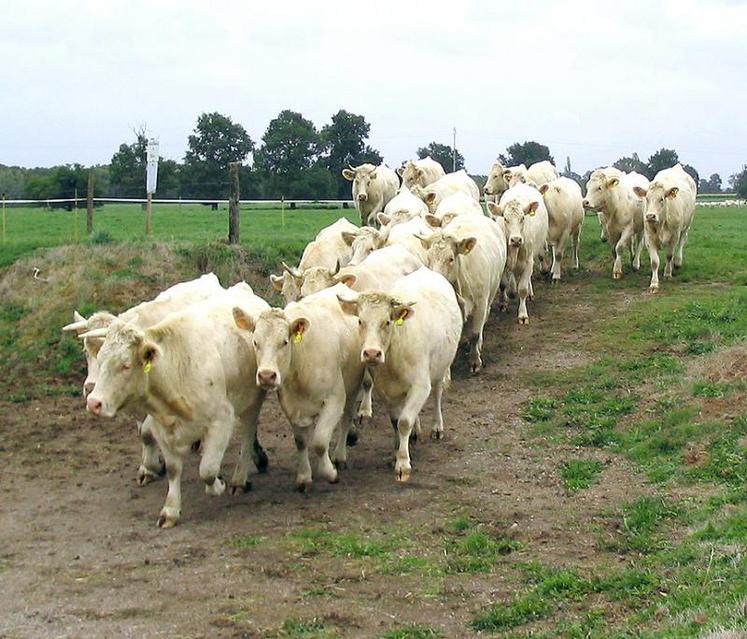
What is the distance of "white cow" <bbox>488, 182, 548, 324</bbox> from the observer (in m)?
17.8

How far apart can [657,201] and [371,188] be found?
756 cm

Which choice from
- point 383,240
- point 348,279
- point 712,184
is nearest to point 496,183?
point 383,240

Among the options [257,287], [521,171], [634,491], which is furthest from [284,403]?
[521,171]

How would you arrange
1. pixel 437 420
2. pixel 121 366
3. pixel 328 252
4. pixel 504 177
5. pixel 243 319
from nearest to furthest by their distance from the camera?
pixel 121 366
pixel 243 319
pixel 437 420
pixel 328 252
pixel 504 177

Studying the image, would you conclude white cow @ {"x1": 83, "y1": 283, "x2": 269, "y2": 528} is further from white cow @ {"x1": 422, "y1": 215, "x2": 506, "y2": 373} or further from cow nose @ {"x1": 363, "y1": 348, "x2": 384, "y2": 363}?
white cow @ {"x1": 422, "y1": 215, "x2": 506, "y2": 373}

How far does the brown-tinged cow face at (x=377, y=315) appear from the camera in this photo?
10.7 meters

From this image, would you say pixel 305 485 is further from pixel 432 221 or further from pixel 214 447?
pixel 432 221

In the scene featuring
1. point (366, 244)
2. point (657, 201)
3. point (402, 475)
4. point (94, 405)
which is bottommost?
point (402, 475)

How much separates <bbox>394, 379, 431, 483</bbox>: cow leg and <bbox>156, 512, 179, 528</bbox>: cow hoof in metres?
2.29

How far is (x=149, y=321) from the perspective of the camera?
11914 millimetres

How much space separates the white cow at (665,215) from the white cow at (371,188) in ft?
22.0

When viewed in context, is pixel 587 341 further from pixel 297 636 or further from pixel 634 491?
pixel 297 636

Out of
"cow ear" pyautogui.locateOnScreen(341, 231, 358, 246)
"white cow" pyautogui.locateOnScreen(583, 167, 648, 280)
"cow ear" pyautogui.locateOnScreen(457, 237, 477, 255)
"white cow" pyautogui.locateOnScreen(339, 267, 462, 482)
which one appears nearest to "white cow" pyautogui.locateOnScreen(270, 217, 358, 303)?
"cow ear" pyautogui.locateOnScreen(341, 231, 358, 246)

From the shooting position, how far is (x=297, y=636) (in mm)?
7297
